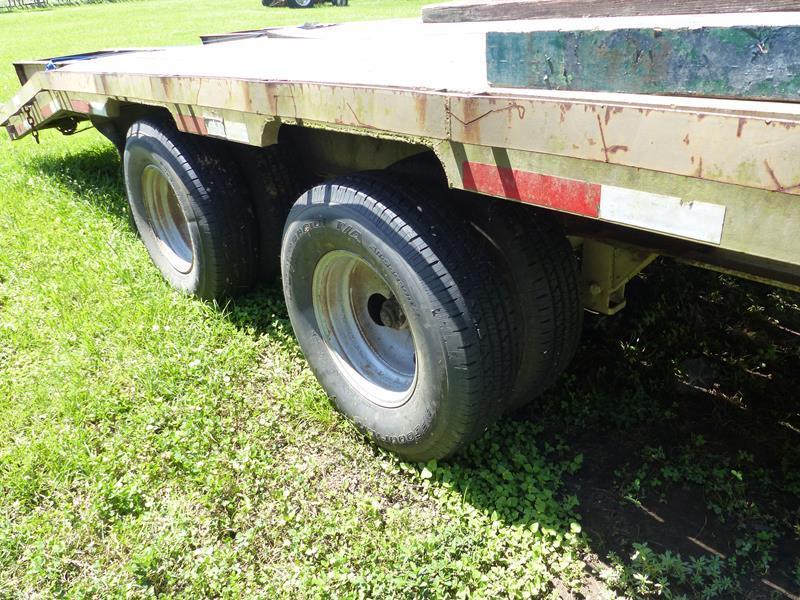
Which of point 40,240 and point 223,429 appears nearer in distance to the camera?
point 223,429

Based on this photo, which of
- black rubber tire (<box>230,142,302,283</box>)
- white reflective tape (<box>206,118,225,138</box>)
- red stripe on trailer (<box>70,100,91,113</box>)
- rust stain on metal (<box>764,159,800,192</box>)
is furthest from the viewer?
red stripe on trailer (<box>70,100,91,113</box>)

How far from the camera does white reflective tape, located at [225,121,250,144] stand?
8.65ft

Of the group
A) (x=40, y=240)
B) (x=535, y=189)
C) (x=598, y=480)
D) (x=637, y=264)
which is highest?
(x=535, y=189)

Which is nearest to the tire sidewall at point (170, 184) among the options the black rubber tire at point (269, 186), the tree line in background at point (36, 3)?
the black rubber tire at point (269, 186)

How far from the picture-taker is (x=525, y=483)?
2.50 meters

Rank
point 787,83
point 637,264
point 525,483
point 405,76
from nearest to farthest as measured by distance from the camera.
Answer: point 787,83, point 405,76, point 637,264, point 525,483

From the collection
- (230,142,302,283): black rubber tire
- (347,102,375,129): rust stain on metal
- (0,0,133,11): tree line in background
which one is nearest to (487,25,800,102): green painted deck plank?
(347,102,375,129): rust stain on metal

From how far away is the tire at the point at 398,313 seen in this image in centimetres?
212

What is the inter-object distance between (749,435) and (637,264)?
91 cm

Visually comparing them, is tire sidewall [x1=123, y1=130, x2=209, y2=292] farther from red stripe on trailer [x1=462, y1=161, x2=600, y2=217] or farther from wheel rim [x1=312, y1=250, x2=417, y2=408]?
red stripe on trailer [x1=462, y1=161, x2=600, y2=217]

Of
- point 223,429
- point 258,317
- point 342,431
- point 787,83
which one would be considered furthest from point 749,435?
point 258,317

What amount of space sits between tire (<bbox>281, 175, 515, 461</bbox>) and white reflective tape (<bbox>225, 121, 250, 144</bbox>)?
0.36 meters

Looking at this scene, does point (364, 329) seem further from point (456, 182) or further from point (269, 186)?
point (456, 182)

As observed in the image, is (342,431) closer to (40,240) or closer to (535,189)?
→ (535,189)
